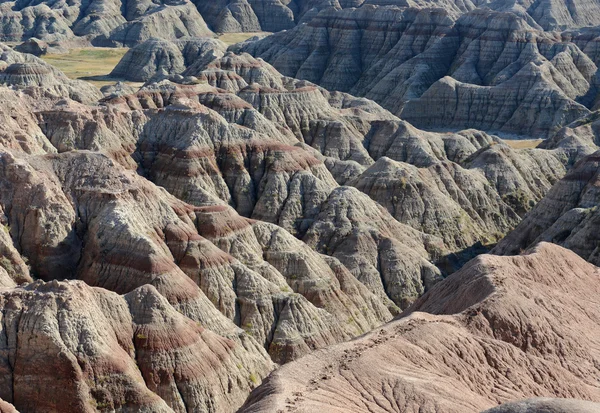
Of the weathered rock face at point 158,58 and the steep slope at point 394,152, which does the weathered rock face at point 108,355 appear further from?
the weathered rock face at point 158,58

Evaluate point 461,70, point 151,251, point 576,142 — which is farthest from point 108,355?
point 461,70

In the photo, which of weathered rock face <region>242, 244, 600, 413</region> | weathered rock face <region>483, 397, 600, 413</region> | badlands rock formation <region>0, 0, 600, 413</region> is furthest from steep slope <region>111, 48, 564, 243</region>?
weathered rock face <region>483, 397, 600, 413</region>

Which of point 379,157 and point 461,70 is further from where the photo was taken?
point 461,70

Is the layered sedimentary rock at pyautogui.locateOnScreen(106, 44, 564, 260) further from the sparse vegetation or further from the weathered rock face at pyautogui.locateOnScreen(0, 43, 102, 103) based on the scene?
the sparse vegetation

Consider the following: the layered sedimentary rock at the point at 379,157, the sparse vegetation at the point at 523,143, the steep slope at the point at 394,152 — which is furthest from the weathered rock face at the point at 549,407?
the sparse vegetation at the point at 523,143

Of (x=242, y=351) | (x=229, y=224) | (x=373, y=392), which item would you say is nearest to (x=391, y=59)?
(x=229, y=224)

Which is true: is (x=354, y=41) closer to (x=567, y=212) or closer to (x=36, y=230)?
(x=567, y=212)

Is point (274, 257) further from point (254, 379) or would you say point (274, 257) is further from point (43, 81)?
point (43, 81)
